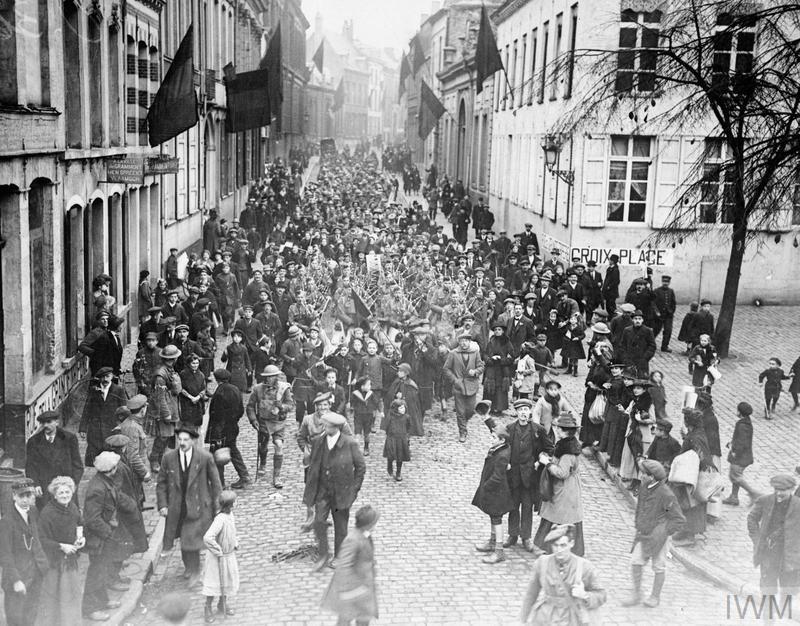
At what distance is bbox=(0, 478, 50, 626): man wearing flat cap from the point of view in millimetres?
8195

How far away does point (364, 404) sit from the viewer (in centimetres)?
1395

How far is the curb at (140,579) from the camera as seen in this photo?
9.02 meters

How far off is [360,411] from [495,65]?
19.4 m

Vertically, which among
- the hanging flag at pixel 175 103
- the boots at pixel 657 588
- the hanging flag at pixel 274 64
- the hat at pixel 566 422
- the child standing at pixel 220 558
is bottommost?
the boots at pixel 657 588

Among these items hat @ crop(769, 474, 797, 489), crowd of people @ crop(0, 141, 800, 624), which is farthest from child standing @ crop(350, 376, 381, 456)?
hat @ crop(769, 474, 797, 489)

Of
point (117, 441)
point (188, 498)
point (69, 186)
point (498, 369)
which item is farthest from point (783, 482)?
point (69, 186)

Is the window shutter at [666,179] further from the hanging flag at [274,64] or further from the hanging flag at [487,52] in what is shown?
the hanging flag at [274,64]

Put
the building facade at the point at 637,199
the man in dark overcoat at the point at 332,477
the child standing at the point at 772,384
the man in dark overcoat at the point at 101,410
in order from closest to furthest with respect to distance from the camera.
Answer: the man in dark overcoat at the point at 332,477
the man in dark overcoat at the point at 101,410
the child standing at the point at 772,384
the building facade at the point at 637,199

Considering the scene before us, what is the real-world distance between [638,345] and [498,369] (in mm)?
2889

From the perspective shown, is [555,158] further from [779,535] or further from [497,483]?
[779,535]

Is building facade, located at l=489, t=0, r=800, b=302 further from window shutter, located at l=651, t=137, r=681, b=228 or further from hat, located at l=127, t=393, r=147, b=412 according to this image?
hat, located at l=127, t=393, r=147, b=412

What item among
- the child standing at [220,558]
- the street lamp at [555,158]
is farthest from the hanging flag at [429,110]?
the child standing at [220,558]

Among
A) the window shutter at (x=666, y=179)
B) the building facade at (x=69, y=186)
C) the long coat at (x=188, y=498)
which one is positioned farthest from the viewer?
the window shutter at (x=666, y=179)

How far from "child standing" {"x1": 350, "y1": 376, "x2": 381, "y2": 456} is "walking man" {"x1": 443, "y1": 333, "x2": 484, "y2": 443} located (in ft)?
4.86
